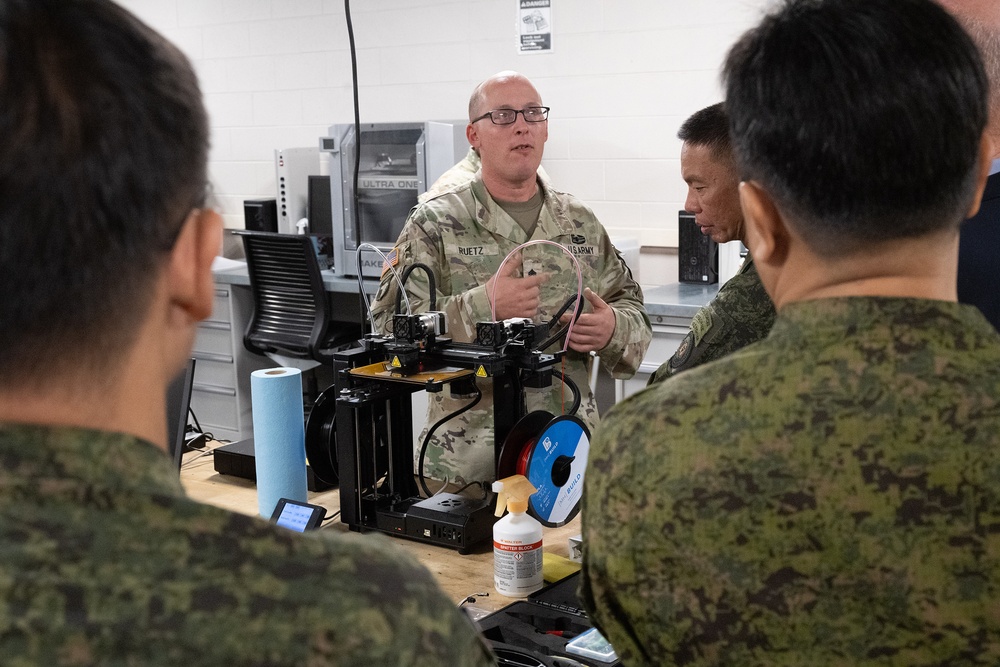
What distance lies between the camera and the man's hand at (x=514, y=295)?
2401 millimetres

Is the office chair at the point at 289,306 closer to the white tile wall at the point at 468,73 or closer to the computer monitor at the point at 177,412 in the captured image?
the white tile wall at the point at 468,73

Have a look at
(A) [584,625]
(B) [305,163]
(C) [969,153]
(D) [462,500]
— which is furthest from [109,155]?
(B) [305,163]

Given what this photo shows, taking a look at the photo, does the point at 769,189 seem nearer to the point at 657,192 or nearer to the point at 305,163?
the point at 657,192

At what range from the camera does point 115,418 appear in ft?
1.95

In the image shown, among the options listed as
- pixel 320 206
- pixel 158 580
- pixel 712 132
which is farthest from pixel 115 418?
pixel 320 206

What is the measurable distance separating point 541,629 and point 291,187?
370cm

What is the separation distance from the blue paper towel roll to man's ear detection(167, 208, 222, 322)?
1240mm

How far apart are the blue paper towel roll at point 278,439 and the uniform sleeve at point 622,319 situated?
0.93 metres

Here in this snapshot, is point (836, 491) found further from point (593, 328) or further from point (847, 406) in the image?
point (593, 328)

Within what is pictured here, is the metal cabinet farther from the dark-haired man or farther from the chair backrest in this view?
the dark-haired man

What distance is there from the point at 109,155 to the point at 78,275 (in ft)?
0.22

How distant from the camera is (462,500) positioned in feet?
6.19

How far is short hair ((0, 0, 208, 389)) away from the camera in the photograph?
53 cm

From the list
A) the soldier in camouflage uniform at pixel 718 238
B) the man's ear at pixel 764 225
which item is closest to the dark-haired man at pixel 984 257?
the soldier in camouflage uniform at pixel 718 238
